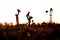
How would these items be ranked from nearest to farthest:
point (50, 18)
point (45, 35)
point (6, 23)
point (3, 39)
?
point (3, 39) < point (45, 35) < point (6, 23) < point (50, 18)

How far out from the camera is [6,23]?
32.2m

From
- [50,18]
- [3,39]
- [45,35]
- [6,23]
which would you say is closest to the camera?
[3,39]

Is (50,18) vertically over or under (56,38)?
over

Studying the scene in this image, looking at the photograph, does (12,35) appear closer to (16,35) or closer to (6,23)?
(16,35)

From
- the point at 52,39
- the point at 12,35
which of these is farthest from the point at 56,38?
the point at 12,35

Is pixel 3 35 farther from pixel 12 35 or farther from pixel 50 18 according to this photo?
pixel 50 18

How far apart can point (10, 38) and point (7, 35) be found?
603mm

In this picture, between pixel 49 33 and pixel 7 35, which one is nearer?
pixel 7 35

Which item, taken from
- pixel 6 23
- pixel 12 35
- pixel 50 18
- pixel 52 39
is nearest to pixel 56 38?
pixel 52 39

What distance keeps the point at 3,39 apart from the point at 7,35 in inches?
31.5

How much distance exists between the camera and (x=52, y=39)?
22.3 m

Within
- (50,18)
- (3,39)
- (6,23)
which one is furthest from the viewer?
(50,18)

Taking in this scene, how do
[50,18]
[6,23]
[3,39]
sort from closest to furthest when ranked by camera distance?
[3,39], [6,23], [50,18]

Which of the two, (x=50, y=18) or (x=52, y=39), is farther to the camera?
(x=50, y=18)
